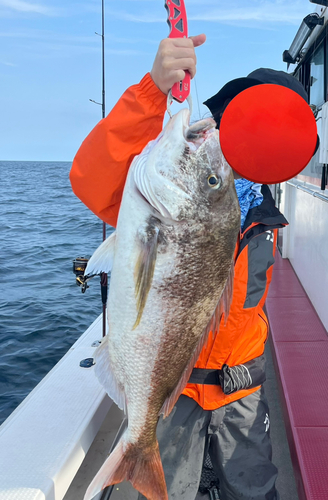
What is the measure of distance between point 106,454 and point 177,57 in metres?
2.48

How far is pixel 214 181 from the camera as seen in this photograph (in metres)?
1.45

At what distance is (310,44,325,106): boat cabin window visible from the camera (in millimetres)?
5180

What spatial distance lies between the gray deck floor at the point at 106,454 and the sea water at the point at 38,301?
2.19 metres

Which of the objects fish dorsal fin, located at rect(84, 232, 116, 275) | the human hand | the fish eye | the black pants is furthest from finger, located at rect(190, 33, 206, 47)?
the black pants

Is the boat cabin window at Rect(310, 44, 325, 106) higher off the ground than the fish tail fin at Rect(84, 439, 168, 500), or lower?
higher

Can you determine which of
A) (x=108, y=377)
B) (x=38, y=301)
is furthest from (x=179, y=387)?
(x=38, y=301)

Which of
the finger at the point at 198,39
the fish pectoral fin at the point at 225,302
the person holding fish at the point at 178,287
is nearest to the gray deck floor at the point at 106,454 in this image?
the person holding fish at the point at 178,287

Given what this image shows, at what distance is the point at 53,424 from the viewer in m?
2.42

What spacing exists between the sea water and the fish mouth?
171 inches

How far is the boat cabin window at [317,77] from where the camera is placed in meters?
5.18

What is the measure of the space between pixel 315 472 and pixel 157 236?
1.72 metres

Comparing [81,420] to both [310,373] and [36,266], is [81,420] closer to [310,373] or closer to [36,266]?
[310,373]

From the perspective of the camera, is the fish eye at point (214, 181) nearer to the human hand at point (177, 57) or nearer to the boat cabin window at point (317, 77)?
the human hand at point (177, 57)
